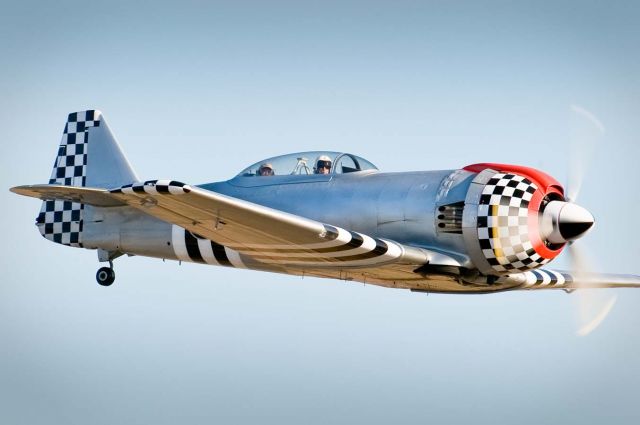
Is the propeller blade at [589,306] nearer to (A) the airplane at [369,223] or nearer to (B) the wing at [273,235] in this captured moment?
(A) the airplane at [369,223]

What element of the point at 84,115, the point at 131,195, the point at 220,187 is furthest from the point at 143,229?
the point at 131,195

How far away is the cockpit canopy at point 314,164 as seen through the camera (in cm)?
1486

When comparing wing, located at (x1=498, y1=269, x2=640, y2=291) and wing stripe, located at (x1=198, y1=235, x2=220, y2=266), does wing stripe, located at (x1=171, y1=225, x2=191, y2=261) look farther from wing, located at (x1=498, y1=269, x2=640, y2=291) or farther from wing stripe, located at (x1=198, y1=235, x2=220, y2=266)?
wing, located at (x1=498, y1=269, x2=640, y2=291)

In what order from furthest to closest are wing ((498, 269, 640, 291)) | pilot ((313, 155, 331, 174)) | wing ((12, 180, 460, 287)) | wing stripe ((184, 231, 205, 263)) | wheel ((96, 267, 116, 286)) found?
1. wheel ((96, 267, 116, 286))
2. wing stripe ((184, 231, 205, 263))
3. pilot ((313, 155, 331, 174))
4. wing ((498, 269, 640, 291))
5. wing ((12, 180, 460, 287))

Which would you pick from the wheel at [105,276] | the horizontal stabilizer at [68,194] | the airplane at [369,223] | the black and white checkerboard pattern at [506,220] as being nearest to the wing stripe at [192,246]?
the airplane at [369,223]

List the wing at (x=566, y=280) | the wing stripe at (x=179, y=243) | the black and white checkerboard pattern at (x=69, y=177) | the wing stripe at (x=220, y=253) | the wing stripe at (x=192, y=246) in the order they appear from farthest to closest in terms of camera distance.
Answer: the black and white checkerboard pattern at (x=69, y=177) → the wing stripe at (x=179, y=243) → the wing stripe at (x=192, y=246) → the wing stripe at (x=220, y=253) → the wing at (x=566, y=280)

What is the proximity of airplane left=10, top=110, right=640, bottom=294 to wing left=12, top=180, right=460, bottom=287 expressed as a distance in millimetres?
20

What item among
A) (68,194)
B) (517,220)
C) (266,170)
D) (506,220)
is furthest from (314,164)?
(68,194)

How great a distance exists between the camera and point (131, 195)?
36.3 feet

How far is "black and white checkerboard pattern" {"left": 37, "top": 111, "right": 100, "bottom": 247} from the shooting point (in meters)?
16.6

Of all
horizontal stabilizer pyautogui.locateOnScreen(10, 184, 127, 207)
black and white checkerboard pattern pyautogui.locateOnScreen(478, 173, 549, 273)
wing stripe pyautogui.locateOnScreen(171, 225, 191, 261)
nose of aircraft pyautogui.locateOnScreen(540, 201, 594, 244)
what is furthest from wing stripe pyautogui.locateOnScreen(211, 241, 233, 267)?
nose of aircraft pyautogui.locateOnScreen(540, 201, 594, 244)

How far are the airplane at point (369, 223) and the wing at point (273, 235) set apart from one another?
0.8 inches

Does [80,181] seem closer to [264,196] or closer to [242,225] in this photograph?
[264,196]

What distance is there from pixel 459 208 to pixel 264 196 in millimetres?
3068
